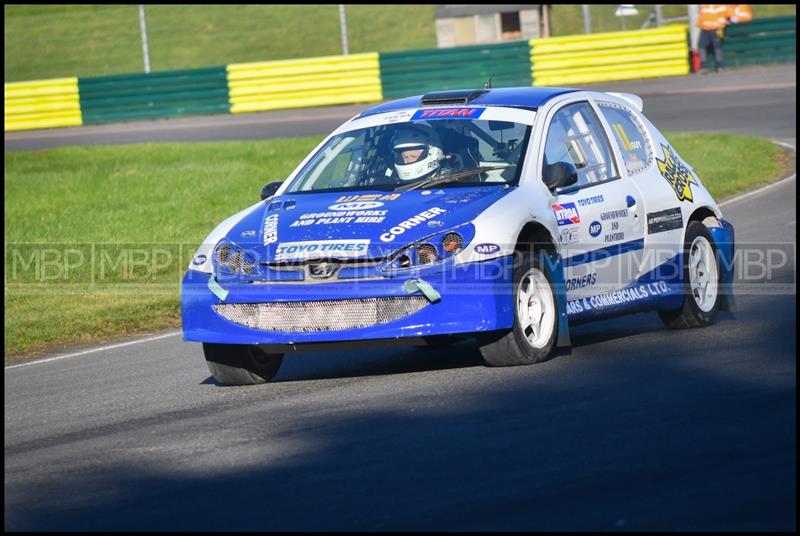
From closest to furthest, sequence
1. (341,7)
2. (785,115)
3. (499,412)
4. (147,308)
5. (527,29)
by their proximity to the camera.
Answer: (499,412) → (147,308) → (785,115) → (341,7) → (527,29)

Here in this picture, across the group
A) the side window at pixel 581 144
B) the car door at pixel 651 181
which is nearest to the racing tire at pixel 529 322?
the side window at pixel 581 144

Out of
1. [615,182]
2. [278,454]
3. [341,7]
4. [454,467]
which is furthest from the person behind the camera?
[341,7]

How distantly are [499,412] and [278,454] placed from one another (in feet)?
3.69

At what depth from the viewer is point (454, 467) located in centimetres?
590

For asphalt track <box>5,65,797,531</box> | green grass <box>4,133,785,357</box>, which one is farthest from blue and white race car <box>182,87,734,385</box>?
green grass <box>4,133,785,357</box>

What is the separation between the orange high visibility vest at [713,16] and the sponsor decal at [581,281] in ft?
81.6

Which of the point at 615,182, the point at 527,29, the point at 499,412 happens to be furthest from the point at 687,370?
the point at 527,29

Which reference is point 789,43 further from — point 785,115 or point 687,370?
point 687,370

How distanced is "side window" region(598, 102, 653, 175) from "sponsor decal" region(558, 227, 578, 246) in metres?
0.96

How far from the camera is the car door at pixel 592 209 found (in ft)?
28.4

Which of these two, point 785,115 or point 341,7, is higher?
point 341,7

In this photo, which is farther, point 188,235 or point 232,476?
point 188,235

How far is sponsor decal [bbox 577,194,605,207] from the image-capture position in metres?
8.81

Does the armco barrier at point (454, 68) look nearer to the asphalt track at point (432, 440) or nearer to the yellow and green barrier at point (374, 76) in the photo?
the yellow and green barrier at point (374, 76)
